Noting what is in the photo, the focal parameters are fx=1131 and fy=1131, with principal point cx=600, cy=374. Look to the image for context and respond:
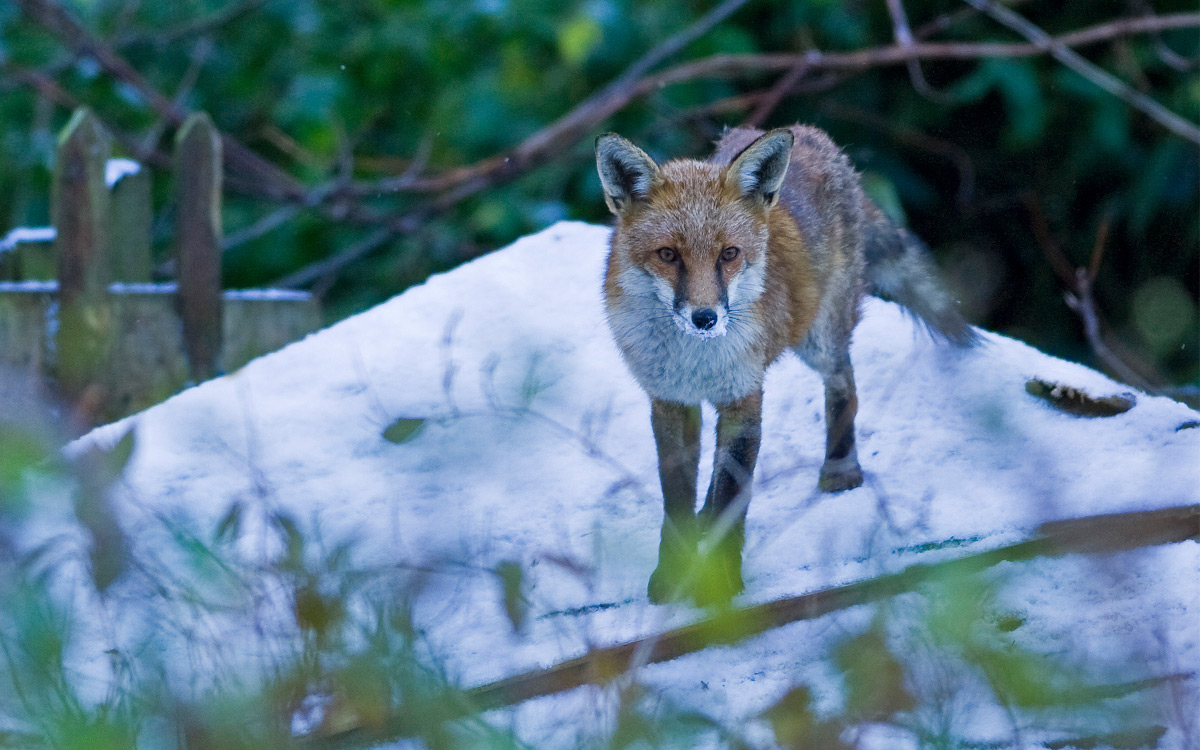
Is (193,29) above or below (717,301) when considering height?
above

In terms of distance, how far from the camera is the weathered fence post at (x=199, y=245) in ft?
16.3

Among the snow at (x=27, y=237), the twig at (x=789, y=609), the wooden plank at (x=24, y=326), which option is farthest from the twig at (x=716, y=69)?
the twig at (x=789, y=609)

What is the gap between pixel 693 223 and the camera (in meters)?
3.22

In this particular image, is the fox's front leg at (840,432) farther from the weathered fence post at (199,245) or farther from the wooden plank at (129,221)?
the wooden plank at (129,221)

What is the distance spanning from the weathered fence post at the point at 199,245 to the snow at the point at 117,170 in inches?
7.4

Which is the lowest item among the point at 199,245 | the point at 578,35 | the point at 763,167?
the point at 199,245

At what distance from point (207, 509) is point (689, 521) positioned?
62.3 inches

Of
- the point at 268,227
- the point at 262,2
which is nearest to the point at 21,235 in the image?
the point at 268,227

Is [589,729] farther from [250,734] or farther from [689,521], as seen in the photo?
[689,521]

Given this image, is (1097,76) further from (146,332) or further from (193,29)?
(193,29)

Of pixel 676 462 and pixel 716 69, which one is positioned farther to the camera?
pixel 716 69

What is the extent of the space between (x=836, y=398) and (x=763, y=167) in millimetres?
888

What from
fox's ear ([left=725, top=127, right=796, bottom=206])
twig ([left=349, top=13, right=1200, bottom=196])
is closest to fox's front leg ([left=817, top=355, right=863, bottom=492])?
fox's ear ([left=725, top=127, right=796, bottom=206])

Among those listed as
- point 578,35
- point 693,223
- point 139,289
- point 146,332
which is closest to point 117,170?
point 139,289
